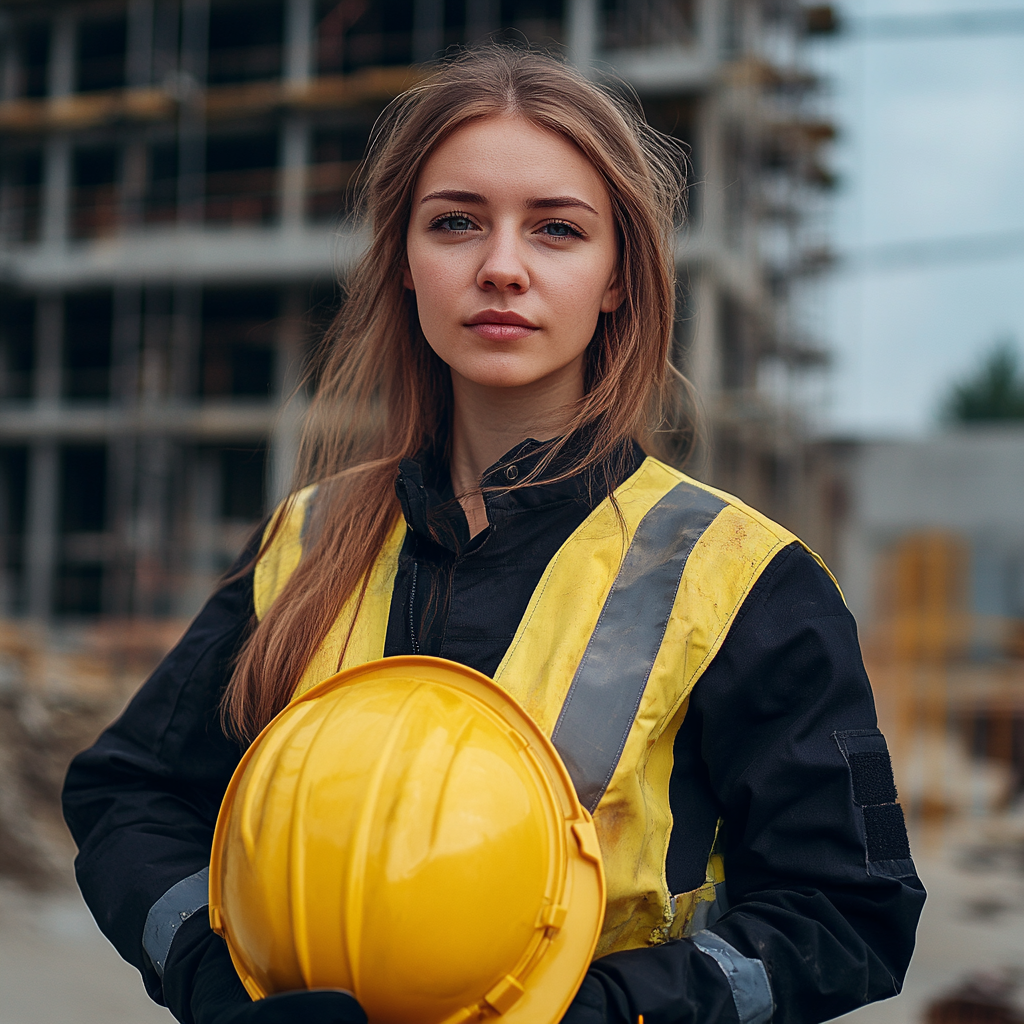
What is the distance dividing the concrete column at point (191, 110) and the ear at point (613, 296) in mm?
21472

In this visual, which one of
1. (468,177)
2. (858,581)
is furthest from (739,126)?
(468,177)

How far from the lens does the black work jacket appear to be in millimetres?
1302

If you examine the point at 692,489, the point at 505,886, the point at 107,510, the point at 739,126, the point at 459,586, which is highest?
the point at 739,126

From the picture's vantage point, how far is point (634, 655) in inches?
55.4

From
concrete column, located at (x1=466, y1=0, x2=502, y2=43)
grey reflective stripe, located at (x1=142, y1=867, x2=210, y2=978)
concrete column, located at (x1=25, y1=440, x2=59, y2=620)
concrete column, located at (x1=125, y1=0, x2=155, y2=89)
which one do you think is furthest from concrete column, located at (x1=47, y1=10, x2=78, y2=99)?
grey reflective stripe, located at (x1=142, y1=867, x2=210, y2=978)

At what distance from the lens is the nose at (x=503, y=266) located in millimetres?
1497

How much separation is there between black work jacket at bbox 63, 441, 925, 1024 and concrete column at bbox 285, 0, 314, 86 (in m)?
22.2

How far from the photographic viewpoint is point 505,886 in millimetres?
1226

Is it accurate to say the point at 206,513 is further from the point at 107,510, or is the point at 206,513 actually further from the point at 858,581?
the point at 858,581

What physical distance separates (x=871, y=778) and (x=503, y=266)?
2.76 ft

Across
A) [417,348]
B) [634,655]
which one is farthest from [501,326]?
[634,655]

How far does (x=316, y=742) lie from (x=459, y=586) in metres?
0.35

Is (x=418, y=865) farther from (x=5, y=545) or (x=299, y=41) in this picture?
(x=5, y=545)

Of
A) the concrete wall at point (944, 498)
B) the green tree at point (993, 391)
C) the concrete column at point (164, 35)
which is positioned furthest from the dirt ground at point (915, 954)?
the green tree at point (993, 391)
